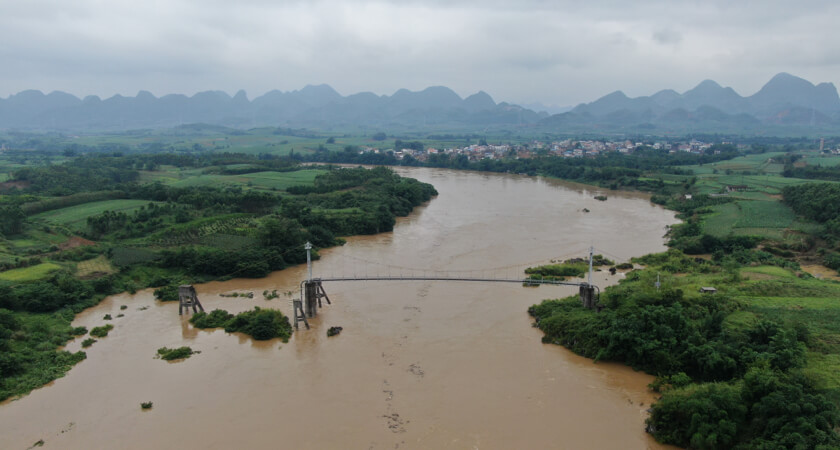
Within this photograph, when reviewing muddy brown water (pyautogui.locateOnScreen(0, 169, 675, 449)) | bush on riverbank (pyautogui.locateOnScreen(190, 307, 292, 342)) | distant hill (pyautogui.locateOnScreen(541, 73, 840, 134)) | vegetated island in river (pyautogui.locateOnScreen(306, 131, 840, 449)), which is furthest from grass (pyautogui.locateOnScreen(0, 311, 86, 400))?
distant hill (pyautogui.locateOnScreen(541, 73, 840, 134))

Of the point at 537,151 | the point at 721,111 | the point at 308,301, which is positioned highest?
the point at 721,111

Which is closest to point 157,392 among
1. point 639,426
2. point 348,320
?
point 348,320

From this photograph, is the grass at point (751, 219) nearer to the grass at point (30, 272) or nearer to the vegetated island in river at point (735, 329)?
the vegetated island in river at point (735, 329)

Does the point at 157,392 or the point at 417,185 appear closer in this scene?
the point at 157,392

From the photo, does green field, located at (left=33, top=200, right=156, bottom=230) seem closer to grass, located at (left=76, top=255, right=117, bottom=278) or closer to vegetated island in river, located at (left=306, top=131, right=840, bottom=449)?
grass, located at (left=76, top=255, right=117, bottom=278)

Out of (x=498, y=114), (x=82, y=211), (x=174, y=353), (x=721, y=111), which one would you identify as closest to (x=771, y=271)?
(x=174, y=353)

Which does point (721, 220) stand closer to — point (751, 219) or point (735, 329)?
point (751, 219)

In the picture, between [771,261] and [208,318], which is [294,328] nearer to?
[208,318]
